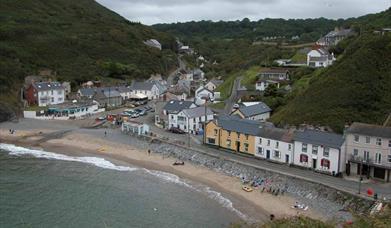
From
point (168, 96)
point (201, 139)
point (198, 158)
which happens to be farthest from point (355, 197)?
point (168, 96)

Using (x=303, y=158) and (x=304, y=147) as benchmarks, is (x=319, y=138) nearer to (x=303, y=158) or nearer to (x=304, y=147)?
(x=304, y=147)

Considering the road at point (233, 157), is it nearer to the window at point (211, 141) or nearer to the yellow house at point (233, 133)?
the window at point (211, 141)

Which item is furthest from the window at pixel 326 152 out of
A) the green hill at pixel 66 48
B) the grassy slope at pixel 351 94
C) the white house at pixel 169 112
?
the green hill at pixel 66 48

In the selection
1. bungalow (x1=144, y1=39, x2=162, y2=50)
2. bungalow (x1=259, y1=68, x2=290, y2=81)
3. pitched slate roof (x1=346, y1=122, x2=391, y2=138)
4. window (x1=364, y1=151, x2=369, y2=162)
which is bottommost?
window (x1=364, y1=151, x2=369, y2=162)

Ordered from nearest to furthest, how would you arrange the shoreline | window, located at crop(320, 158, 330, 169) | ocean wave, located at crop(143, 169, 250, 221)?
the shoreline, ocean wave, located at crop(143, 169, 250, 221), window, located at crop(320, 158, 330, 169)

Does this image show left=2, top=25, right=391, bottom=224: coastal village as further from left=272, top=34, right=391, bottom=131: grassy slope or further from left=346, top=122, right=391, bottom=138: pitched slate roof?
left=272, top=34, right=391, bottom=131: grassy slope

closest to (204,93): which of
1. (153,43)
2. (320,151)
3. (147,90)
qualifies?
(147,90)

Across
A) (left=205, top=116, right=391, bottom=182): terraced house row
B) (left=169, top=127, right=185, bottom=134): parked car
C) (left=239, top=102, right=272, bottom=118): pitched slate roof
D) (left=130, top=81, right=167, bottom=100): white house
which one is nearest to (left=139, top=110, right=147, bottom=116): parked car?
(left=169, top=127, right=185, bottom=134): parked car

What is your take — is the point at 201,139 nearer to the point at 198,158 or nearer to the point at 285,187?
the point at 198,158

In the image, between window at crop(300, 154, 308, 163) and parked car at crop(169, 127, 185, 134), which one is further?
parked car at crop(169, 127, 185, 134)
